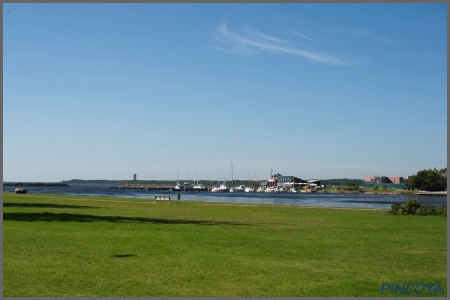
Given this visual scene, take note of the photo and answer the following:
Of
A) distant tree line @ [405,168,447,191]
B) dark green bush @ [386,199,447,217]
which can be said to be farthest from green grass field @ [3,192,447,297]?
distant tree line @ [405,168,447,191]

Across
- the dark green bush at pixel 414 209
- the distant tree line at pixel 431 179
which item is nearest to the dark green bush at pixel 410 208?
the dark green bush at pixel 414 209

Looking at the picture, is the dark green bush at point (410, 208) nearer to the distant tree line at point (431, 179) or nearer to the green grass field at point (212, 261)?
the green grass field at point (212, 261)

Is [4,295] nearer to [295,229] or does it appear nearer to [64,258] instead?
[64,258]

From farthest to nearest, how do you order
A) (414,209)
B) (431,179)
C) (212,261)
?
(431,179)
(414,209)
(212,261)

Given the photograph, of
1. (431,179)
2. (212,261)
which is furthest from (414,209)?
(431,179)

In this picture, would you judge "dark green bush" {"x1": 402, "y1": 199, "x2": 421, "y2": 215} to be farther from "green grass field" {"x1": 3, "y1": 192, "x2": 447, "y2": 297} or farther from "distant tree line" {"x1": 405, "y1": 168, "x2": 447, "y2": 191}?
"distant tree line" {"x1": 405, "y1": 168, "x2": 447, "y2": 191}

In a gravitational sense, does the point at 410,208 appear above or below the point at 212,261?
below

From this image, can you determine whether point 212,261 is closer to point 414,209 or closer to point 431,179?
point 414,209

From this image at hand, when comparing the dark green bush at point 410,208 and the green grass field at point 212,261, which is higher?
the green grass field at point 212,261

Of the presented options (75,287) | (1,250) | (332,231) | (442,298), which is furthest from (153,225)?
(442,298)

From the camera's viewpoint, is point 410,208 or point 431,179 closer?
point 410,208

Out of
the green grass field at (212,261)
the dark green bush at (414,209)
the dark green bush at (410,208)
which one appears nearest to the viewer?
the green grass field at (212,261)

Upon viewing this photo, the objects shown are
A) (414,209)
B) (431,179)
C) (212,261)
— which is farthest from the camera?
(431,179)

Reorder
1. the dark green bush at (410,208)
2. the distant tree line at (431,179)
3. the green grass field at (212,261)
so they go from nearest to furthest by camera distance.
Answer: the green grass field at (212,261)
the dark green bush at (410,208)
the distant tree line at (431,179)
